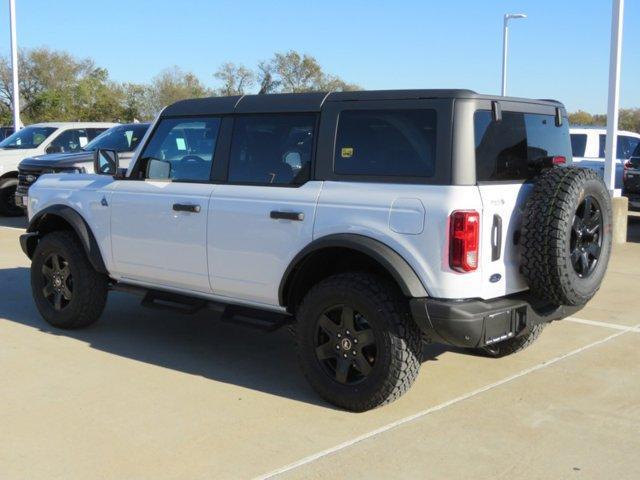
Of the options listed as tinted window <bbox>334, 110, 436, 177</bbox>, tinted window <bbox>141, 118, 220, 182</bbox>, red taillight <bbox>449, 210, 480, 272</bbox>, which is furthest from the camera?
tinted window <bbox>141, 118, 220, 182</bbox>

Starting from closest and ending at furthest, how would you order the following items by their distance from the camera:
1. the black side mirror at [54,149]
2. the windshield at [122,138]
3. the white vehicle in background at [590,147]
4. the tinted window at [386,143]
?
the tinted window at [386,143]
the windshield at [122,138]
the white vehicle in background at [590,147]
the black side mirror at [54,149]

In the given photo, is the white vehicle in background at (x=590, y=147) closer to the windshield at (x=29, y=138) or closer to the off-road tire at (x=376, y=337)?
the windshield at (x=29, y=138)

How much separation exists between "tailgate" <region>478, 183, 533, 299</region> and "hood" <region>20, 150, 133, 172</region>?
8830 mm

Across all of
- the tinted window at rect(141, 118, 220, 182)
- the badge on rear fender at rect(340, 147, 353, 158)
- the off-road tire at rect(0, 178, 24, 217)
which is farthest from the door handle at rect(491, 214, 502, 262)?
the off-road tire at rect(0, 178, 24, 217)

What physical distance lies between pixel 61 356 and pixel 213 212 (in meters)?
1.66

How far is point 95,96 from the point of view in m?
51.9

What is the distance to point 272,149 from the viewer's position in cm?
515

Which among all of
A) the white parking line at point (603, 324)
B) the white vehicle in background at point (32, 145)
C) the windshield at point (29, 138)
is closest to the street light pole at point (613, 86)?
the white parking line at point (603, 324)

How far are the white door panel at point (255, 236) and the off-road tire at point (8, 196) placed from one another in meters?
11.1

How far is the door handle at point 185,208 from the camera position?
17.5 ft

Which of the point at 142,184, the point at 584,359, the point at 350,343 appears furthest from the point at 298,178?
the point at 584,359

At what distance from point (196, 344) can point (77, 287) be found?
1.08 metres

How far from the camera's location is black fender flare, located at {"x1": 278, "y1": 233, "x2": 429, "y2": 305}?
429cm

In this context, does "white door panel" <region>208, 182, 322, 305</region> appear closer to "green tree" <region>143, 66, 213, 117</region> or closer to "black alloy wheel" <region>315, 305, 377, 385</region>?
"black alloy wheel" <region>315, 305, 377, 385</region>
